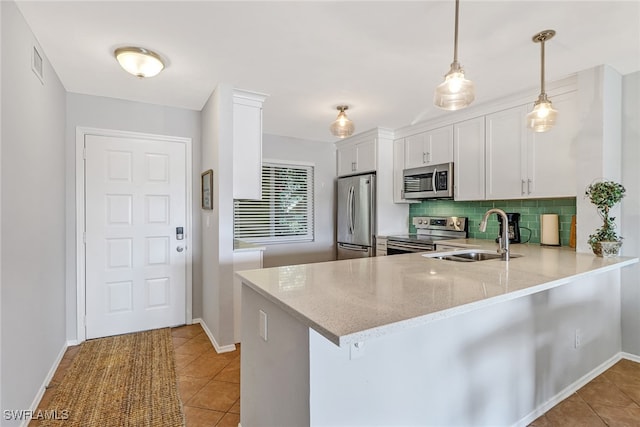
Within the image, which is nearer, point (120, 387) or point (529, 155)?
point (120, 387)

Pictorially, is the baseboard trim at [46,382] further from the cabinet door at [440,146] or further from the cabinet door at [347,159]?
the cabinet door at [440,146]

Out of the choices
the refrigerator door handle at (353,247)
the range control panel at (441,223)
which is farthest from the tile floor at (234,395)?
the refrigerator door handle at (353,247)

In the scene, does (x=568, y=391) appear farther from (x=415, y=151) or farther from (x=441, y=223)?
(x=415, y=151)

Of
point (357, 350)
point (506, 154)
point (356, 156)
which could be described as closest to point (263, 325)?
point (357, 350)

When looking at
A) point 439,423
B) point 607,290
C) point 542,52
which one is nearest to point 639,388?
point 607,290

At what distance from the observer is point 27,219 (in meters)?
1.89

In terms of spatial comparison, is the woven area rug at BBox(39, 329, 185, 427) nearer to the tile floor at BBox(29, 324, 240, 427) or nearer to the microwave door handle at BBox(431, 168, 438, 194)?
the tile floor at BBox(29, 324, 240, 427)

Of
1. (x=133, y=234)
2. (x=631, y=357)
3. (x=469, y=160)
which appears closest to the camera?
(x=631, y=357)

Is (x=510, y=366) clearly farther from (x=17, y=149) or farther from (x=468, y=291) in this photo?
(x=17, y=149)

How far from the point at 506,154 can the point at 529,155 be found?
21 centimetres

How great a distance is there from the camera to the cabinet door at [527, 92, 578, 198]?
8.69ft

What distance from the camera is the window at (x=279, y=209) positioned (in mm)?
4363

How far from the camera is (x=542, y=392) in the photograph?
1936 mm

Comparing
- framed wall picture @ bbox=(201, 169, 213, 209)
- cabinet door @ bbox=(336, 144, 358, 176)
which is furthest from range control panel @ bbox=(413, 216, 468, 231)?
framed wall picture @ bbox=(201, 169, 213, 209)
